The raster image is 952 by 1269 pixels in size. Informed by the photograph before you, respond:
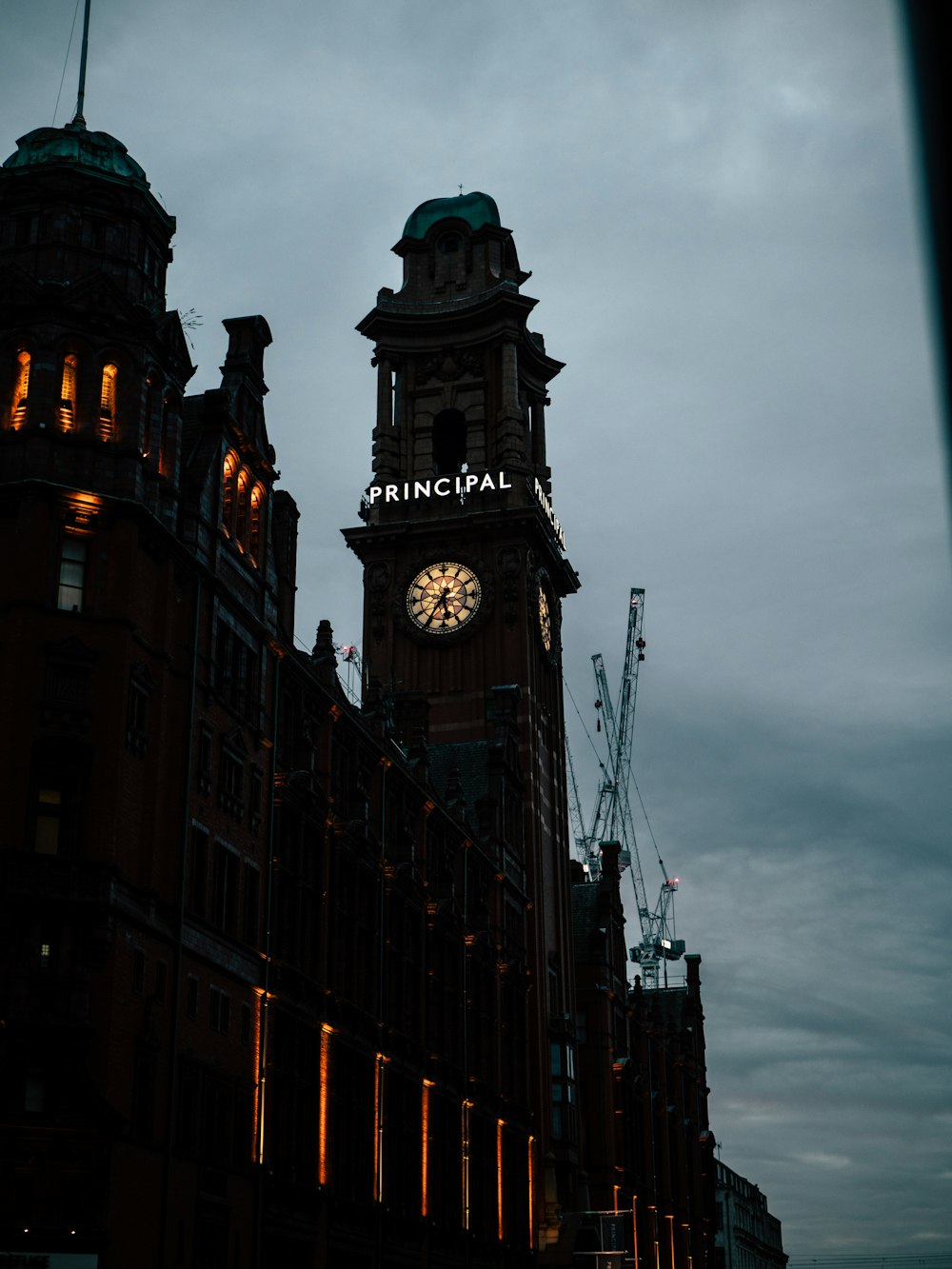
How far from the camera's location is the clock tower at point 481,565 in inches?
4705

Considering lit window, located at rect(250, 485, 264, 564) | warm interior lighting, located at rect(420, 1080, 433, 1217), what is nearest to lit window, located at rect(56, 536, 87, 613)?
lit window, located at rect(250, 485, 264, 564)

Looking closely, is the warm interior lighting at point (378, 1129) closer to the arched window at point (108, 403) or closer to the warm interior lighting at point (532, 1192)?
the warm interior lighting at point (532, 1192)

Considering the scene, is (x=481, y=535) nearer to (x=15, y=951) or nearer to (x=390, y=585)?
(x=390, y=585)

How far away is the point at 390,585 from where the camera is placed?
142000mm

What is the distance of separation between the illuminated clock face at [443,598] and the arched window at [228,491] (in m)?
69.2

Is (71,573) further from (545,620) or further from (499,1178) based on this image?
(545,620)

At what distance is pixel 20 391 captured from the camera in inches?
2363

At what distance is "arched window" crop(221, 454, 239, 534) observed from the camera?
6812cm

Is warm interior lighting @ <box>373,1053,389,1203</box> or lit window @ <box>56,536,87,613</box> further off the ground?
lit window @ <box>56,536,87,613</box>

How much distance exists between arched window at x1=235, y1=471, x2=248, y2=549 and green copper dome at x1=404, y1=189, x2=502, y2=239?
Result: 290ft

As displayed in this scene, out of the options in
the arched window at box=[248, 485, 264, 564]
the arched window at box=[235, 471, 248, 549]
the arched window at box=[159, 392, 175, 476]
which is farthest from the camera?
the arched window at box=[248, 485, 264, 564]

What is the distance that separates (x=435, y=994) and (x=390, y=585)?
56.0 m

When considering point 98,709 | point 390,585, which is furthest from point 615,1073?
point 98,709

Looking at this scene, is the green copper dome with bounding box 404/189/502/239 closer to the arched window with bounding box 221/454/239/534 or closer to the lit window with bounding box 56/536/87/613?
the arched window with bounding box 221/454/239/534
